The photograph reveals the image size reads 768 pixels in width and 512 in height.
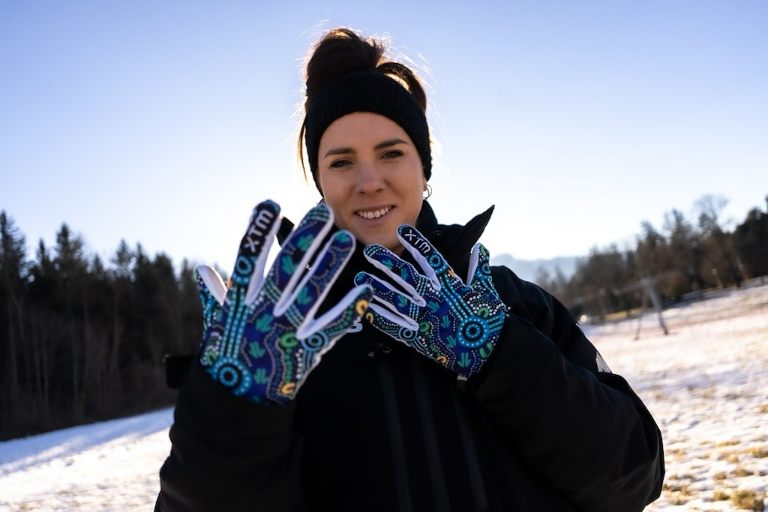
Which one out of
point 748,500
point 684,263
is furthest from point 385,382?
point 684,263

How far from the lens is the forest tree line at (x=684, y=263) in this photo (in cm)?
4588

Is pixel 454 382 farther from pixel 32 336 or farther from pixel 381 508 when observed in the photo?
pixel 32 336

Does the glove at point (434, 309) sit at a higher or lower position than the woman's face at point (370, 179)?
lower

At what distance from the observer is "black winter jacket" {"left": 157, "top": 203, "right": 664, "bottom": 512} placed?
126 centimetres

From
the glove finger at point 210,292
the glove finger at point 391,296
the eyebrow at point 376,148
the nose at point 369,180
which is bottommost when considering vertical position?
the glove finger at point 391,296

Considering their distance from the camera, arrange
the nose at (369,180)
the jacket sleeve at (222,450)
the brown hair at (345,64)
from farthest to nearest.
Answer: the brown hair at (345,64)
the nose at (369,180)
the jacket sleeve at (222,450)

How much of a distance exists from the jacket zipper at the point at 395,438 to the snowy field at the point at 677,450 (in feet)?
10.2

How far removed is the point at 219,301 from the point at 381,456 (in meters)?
0.57

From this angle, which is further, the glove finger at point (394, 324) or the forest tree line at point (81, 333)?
the forest tree line at point (81, 333)

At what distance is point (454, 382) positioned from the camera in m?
1.43

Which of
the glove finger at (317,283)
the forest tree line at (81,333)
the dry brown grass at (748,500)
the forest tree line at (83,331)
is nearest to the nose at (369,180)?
the glove finger at (317,283)

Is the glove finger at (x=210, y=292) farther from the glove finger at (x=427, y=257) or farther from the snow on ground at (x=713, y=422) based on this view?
the snow on ground at (x=713, y=422)

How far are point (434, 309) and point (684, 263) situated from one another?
2171 inches

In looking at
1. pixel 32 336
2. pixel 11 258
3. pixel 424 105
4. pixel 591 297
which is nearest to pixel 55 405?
pixel 32 336
